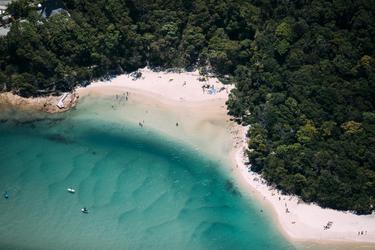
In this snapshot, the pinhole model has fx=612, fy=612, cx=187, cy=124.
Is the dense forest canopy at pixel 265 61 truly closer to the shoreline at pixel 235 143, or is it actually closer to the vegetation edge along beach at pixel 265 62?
the vegetation edge along beach at pixel 265 62

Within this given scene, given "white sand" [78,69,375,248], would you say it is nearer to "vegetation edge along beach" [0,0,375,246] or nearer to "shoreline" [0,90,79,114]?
"vegetation edge along beach" [0,0,375,246]

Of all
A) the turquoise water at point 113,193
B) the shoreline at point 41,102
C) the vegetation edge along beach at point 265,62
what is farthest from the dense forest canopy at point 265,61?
the turquoise water at point 113,193

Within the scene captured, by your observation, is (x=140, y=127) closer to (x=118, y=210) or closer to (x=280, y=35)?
(x=118, y=210)

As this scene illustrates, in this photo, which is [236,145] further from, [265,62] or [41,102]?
[41,102]

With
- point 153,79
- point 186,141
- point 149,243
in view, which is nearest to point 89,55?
point 153,79

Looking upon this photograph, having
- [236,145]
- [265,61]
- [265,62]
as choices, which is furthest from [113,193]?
[265,61]

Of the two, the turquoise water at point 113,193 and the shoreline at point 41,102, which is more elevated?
the shoreline at point 41,102
